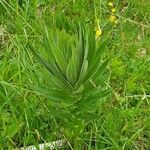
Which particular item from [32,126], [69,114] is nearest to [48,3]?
[32,126]

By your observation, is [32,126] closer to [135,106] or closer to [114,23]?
[135,106]

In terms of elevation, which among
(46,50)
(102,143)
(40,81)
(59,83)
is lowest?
(102,143)

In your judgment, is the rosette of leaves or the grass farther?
the grass

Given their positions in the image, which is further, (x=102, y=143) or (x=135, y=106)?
A: (x=135, y=106)

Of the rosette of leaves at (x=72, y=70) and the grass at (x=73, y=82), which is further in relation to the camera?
the grass at (x=73, y=82)
